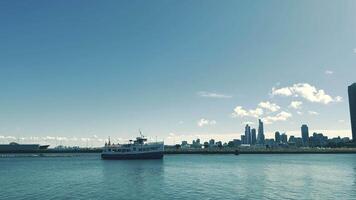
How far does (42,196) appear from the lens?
55375 millimetres

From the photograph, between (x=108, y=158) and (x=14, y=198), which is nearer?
(x=14, y=198)

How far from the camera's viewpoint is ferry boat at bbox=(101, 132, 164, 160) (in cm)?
17175

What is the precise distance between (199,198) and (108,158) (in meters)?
141

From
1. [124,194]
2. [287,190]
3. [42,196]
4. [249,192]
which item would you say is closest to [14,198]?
[42,196]

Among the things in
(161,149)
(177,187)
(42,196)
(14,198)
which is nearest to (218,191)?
(177,187)

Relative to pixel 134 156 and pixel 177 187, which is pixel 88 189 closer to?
pixel 177 187

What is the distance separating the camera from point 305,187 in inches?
2496

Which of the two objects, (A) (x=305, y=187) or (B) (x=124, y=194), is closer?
(B) (x=124, y=194)

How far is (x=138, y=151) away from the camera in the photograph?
17412 cm

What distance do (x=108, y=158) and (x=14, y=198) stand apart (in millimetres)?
132731

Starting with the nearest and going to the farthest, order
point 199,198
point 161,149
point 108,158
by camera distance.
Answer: point 199,198, point 161,149, point 108,158

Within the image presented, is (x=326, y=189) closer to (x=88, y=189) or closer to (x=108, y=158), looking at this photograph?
(x=88, y=189)

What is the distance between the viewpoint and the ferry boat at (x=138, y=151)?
172 meters

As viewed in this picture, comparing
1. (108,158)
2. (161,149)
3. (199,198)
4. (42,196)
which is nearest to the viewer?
(199,198)
